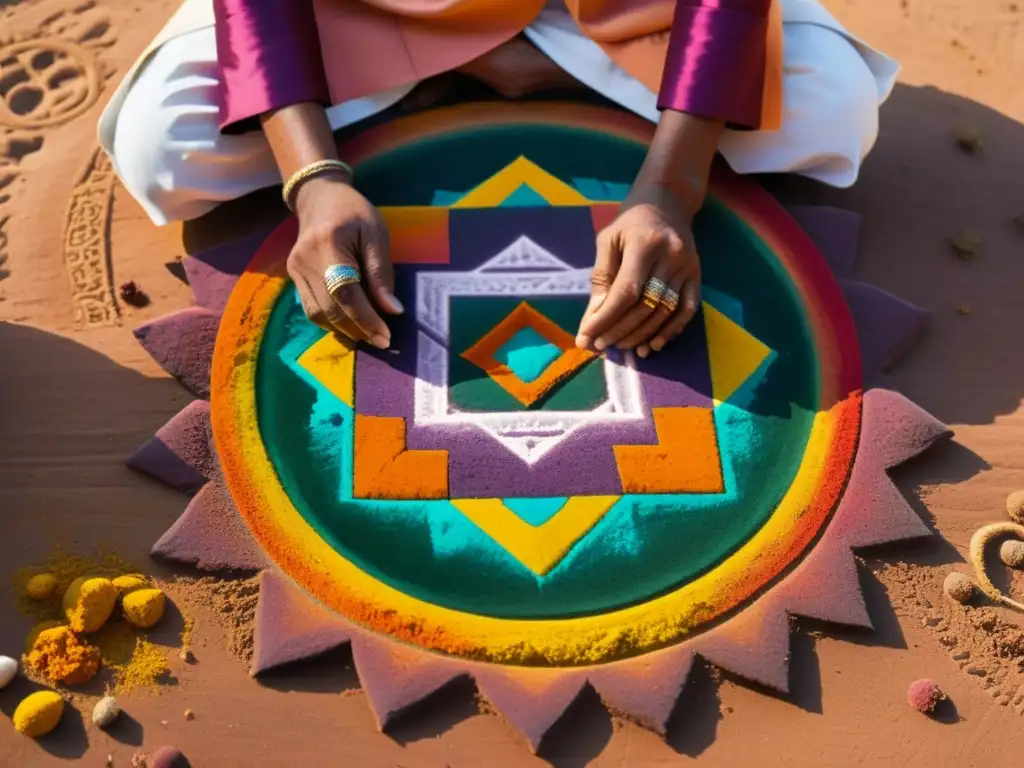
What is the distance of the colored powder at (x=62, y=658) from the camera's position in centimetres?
173

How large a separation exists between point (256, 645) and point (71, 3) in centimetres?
234

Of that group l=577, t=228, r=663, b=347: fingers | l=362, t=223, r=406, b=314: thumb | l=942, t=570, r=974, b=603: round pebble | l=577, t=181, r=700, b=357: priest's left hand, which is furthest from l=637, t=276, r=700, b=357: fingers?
l=942, t=570, r=974, b=603: round pebble

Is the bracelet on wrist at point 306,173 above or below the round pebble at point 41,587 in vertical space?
above

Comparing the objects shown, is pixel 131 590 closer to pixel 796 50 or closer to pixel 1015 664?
pixel 1015 664

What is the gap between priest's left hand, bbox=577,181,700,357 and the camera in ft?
6.52

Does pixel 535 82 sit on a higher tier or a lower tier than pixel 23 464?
higher

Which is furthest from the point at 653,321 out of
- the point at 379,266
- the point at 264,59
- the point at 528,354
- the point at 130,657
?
the point at 130,657

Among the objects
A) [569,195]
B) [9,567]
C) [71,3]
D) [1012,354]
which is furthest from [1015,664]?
[71,3]

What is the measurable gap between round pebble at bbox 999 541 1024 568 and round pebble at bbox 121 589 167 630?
166cm

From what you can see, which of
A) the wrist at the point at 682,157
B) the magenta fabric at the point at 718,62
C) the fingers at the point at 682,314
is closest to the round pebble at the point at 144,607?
the fingers at the point at 682,314

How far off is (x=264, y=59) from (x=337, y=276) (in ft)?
2.00

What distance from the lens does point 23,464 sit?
2029 mm

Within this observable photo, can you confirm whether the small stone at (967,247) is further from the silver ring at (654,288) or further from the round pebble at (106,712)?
the round pebble at (106,712)

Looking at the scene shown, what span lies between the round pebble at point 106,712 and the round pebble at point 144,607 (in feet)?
0.48
